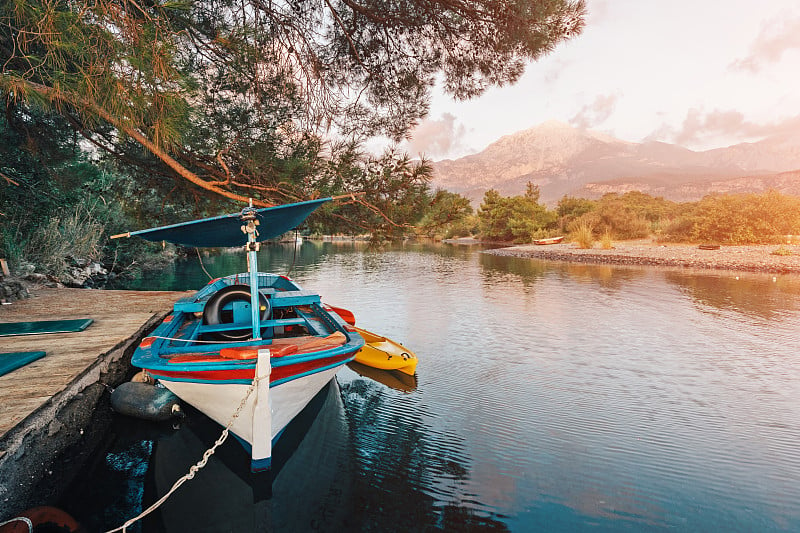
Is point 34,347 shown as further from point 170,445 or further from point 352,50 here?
point 352,50

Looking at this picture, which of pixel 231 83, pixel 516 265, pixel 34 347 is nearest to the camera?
pixel 34 347

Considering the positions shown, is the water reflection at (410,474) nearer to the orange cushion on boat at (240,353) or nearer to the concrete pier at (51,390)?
the orange cushion on boat at (240,353)

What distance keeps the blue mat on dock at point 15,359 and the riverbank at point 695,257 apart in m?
29.5

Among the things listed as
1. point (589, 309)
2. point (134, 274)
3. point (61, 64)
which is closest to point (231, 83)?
point (61, 64)

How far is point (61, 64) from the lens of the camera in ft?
12.6

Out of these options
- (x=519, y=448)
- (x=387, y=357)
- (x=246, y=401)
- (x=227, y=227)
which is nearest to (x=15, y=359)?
(x=227, y=227)

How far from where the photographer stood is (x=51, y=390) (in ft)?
12.9

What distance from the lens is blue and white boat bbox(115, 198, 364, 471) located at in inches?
155

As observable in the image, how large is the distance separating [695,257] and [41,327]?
103 feet

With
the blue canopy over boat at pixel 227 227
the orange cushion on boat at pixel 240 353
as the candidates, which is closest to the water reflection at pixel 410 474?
the orange cushion on boat at pixel 240 353

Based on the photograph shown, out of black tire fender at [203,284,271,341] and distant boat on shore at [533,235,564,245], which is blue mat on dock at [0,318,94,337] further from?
distant boat on shore at [533,235,564,245]

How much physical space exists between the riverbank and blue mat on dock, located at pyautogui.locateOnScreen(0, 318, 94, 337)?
29.0 m

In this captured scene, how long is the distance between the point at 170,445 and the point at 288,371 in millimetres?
2555

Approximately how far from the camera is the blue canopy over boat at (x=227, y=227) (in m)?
4.38
